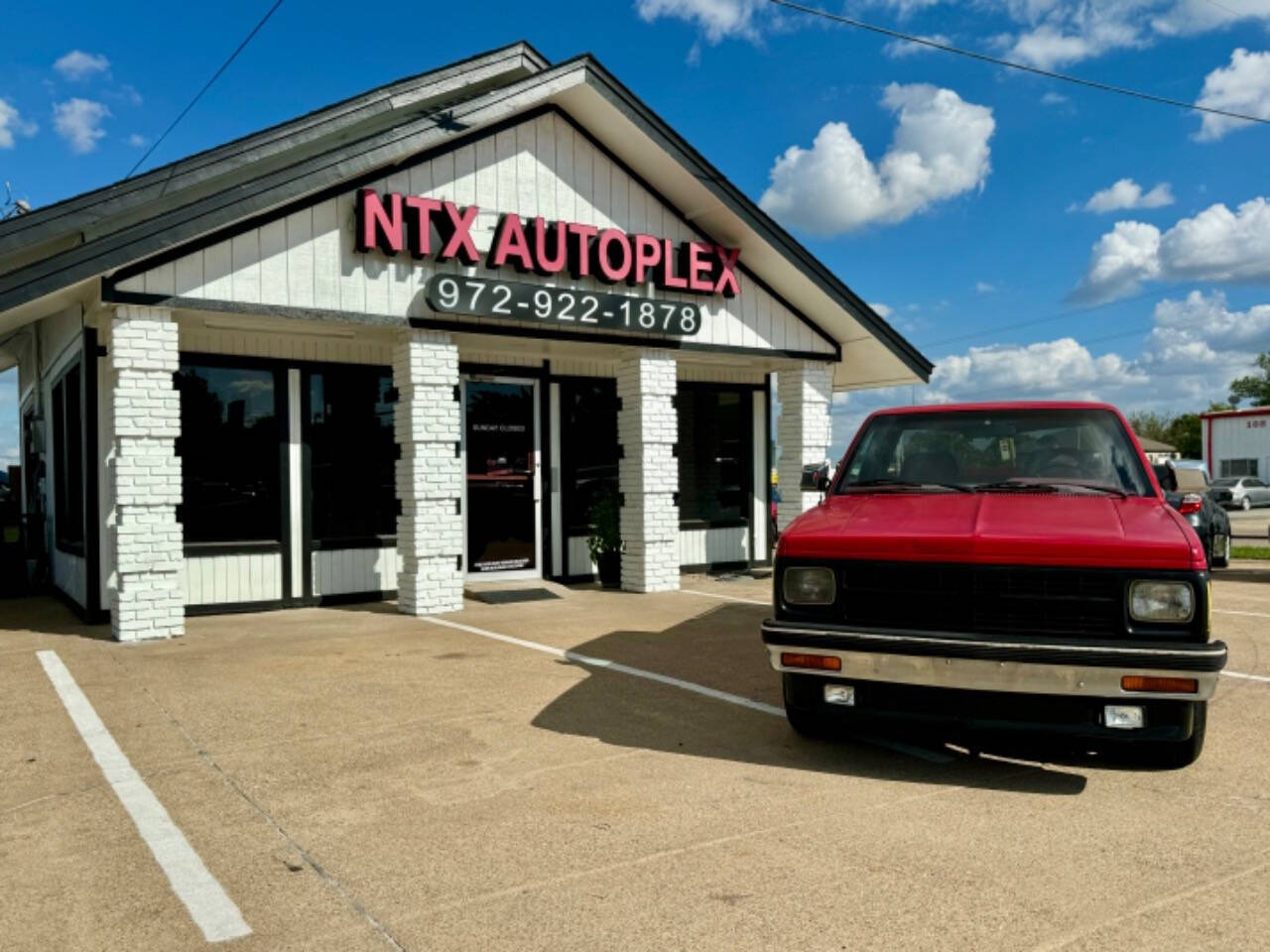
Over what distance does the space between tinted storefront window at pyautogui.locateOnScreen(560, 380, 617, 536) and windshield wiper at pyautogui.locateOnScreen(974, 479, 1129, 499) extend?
7504mm

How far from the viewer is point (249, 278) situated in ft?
28.1

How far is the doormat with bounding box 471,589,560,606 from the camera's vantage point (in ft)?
34.3

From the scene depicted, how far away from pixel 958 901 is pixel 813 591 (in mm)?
1729

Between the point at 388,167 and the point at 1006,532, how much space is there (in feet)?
23.7

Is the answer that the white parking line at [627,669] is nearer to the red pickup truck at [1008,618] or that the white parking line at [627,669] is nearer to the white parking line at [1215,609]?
the red pickup truck at [1008,618]

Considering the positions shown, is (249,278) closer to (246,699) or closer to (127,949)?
(246,699)

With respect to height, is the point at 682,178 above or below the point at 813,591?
above

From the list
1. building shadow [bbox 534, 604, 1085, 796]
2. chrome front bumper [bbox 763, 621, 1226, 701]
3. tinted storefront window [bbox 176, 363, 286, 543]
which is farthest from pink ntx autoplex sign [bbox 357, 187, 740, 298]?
chrome front bumper [bbox 763, 621, 1226, 701]

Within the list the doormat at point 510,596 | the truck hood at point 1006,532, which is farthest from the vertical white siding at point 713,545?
the truck hood at point 1006,532

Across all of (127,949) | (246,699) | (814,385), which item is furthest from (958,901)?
(814,385)

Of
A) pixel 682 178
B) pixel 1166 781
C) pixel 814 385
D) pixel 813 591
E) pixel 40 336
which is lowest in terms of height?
pixel 1166 781

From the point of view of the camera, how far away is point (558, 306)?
10023mm

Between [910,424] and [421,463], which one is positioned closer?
[910,424]

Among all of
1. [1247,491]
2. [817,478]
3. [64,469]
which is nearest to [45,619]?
[64,469]
